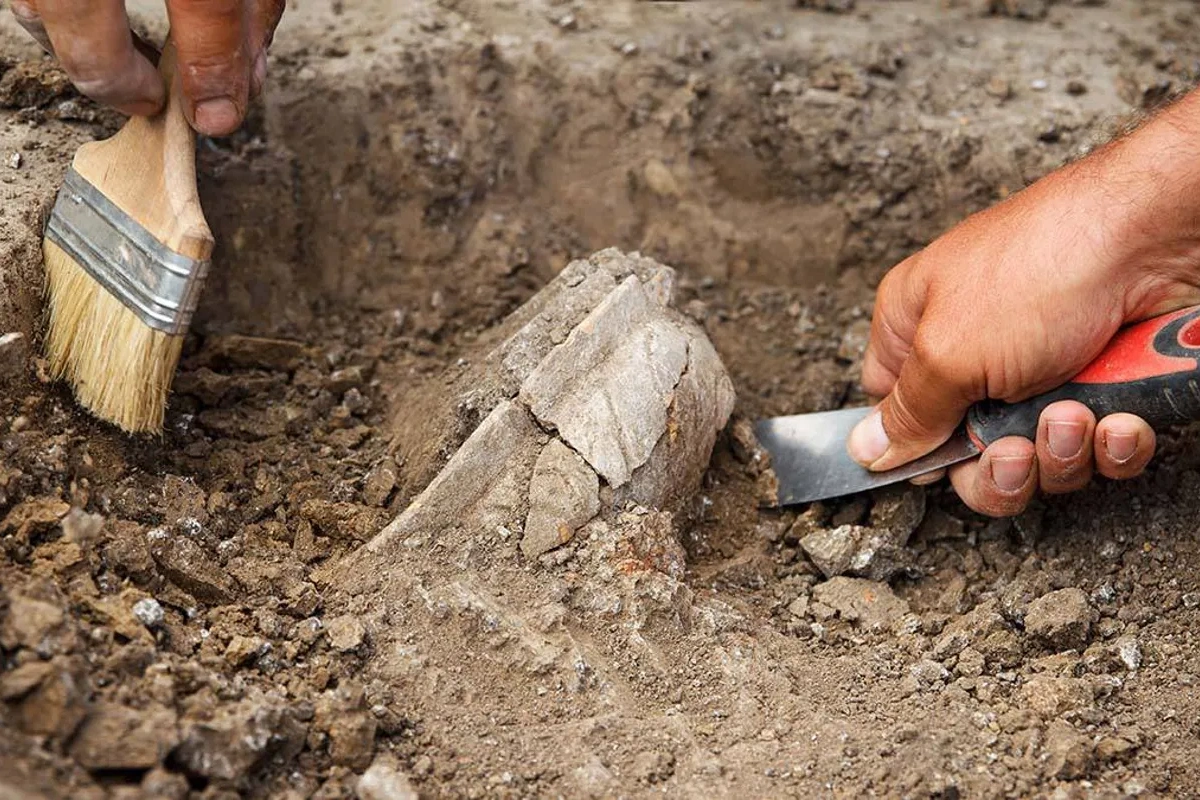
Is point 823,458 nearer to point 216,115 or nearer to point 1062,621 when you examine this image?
point 1062,621

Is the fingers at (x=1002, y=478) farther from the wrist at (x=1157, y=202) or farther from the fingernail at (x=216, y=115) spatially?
the fingernail at (x=216, y=115)

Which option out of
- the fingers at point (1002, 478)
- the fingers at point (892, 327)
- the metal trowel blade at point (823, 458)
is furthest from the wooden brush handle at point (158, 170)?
the fingers at point (1002, 478)

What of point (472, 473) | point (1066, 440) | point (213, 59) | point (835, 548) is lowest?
point (835, 548)

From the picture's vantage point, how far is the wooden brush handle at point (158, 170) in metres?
2.61

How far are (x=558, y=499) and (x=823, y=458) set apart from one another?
0.81 meters

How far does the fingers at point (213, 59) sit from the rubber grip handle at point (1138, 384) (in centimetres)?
185

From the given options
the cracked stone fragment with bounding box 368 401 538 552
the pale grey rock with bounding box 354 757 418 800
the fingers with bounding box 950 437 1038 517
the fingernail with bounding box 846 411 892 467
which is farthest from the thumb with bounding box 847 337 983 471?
the pale grey rock with bounding box 354 757 418 800

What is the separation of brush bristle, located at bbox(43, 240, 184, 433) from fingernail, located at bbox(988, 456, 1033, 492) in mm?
1851

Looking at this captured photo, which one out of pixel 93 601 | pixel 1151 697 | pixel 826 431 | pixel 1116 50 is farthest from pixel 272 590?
pixel 1116 50

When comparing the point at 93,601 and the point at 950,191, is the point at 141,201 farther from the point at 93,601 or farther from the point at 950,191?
the point at 950,191

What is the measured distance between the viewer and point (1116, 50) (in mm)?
4156

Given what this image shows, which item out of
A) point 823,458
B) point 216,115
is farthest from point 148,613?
point 823,458

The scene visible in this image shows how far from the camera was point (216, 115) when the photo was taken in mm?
2680

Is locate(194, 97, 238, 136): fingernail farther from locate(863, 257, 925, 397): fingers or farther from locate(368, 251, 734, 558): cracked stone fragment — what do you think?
locate(863, 257, 925, 397): fingers
